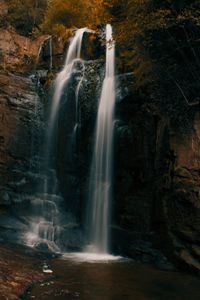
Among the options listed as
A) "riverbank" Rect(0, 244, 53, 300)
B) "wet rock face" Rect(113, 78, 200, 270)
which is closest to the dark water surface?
"riverbank" Rect(0, 244, 53, 300)

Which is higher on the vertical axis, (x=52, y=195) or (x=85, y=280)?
(x=52, y=195)

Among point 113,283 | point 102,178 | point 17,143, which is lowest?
point 113,283

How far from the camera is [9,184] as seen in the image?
1541cm

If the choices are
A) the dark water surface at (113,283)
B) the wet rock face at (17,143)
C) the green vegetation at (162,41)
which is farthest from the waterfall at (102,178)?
the wet rock face at (17,143)

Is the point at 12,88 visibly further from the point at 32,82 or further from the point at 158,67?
the point at 158,67

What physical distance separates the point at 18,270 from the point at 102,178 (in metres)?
5.68

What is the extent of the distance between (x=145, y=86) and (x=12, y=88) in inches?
256

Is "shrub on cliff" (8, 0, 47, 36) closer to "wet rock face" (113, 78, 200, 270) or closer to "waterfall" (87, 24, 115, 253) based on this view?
"waterfall" (87, 24, 115, 253)

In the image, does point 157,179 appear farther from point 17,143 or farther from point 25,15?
point 25,15

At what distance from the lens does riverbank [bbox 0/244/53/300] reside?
7781 millimetres

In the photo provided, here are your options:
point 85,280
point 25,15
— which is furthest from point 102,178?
point 25,15

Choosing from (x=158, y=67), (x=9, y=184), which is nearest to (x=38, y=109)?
(x=9, y=184)

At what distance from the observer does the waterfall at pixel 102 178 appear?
1385cm

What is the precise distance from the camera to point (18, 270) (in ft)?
30.5
